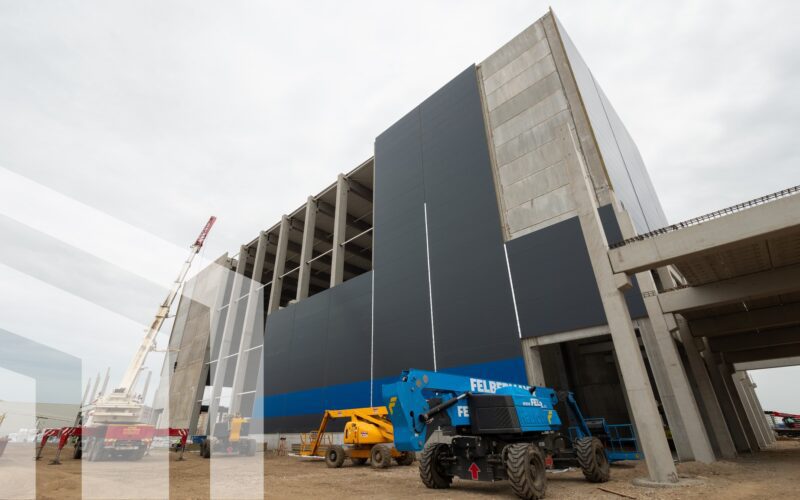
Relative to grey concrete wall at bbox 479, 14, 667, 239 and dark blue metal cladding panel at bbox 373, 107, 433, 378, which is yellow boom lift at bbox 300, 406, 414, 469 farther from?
grey concrete wall at bbox 479, 14, 667, 239

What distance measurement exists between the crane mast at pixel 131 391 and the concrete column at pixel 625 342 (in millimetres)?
23365

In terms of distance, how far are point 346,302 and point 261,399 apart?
40.3 ft

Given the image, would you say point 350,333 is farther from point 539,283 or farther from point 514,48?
point 514,48

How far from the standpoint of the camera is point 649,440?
932 cm

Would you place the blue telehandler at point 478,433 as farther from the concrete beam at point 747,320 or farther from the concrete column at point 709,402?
the concrete beam at point 747,320

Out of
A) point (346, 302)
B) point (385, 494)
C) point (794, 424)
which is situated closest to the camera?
point (385, 494)

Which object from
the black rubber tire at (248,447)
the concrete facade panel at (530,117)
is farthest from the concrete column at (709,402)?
the black rubber tire at (248,447)

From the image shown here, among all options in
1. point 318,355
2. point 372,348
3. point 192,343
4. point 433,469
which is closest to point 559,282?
point 433,469

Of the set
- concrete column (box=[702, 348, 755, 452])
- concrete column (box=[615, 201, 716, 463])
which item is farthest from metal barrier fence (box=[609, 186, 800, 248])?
concrete column (box=[702, 348, 755, 452])

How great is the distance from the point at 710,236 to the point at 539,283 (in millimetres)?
7211

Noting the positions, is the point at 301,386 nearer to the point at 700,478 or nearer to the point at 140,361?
the point at 140,361

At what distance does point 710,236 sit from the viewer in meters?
9.55

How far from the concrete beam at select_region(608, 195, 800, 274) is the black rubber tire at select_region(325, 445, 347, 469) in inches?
505

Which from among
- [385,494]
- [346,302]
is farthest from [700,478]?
[346,302]
